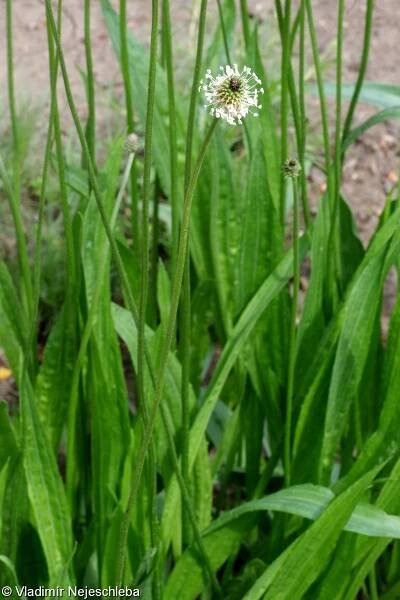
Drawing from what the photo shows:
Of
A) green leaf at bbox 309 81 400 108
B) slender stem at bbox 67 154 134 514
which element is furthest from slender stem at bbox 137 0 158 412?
green leaf at bbox 309 81 400 108

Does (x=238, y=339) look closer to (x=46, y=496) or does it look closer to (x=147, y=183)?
(x=46, y=496)

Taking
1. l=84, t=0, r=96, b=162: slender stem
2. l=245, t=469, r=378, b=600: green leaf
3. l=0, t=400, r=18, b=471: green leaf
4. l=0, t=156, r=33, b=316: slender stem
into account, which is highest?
l=84, t=0, r=96, b=162: slender stem

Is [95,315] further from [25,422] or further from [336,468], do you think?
[336,468]

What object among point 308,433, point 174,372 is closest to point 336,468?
point 308,433

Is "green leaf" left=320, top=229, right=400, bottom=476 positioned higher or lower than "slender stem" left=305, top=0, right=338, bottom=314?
lower

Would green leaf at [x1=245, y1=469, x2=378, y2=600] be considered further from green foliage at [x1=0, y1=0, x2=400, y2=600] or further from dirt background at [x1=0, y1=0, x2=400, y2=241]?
dirt background at [x1=0, y1=0, x2=400, y2=241]

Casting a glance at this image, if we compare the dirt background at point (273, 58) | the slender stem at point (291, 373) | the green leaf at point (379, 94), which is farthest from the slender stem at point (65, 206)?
the dirt background at point (273, 58)

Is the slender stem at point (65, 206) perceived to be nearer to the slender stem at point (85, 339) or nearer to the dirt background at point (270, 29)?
the slender stem at point (85, 339)

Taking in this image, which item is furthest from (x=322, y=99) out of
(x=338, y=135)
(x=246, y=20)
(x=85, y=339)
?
(x=85, y=339)
